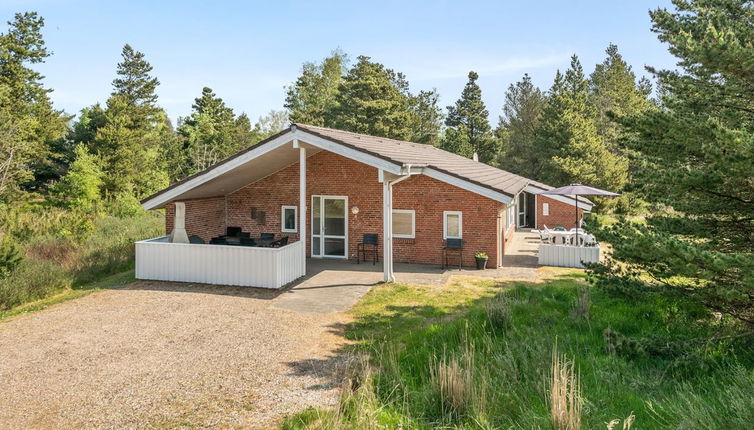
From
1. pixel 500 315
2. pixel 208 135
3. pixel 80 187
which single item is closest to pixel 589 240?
pixel 500 315

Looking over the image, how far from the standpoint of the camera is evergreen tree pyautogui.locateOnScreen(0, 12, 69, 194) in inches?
1206

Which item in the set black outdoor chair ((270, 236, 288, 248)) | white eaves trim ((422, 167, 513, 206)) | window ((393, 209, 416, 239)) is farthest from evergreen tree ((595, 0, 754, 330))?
black outdoor chair ((270, 236, 288, 248))

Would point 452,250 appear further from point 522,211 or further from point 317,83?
point 317,83

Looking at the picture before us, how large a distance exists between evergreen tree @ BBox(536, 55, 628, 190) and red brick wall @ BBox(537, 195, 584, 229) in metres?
7.73

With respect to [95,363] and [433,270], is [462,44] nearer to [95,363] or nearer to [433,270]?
[433,270]

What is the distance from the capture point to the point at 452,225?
14.9 metres

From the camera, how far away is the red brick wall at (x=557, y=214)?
24.0m

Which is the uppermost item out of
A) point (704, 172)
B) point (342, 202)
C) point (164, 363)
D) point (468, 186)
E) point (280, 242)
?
point (468, 186)

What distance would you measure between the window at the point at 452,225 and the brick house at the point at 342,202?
33 millimetres

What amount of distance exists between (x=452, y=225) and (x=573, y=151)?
20.9 meters

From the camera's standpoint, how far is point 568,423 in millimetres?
4391

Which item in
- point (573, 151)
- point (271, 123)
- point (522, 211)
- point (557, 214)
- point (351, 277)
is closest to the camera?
point (351, 277)

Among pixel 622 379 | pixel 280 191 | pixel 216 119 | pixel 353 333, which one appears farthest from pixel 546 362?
pixel 216 119

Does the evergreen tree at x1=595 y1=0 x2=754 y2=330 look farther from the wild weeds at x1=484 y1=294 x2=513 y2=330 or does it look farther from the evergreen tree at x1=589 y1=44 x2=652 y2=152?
the evergreen tree at x1=589 y1=44 x2=652 y2=152
